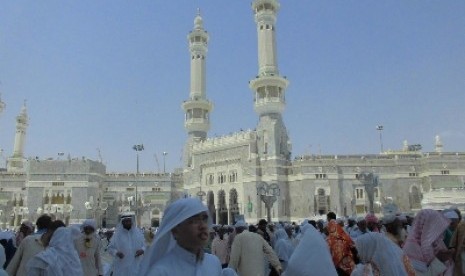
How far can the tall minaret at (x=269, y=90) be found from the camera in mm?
37734

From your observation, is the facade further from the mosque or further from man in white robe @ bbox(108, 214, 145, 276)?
man in white robe @ bbox(108, 214, 145, 276)

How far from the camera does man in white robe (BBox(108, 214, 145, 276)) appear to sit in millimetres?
6152

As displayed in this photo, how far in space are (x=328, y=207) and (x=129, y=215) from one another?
32951 millimetres

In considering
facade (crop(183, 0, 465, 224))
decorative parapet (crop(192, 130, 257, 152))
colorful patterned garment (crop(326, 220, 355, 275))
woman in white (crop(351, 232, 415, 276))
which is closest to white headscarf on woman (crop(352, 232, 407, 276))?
woman in white (crop(351, 232, 415, 276))

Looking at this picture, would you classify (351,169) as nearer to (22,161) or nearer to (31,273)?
(31,273)

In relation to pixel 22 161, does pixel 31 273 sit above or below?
below

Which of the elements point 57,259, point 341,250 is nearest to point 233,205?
point 341,250

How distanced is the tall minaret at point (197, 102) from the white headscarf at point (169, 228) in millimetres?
42457

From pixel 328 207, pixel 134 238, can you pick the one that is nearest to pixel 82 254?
pixel 134 238

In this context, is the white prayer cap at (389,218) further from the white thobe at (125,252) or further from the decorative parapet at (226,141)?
the decorative parapet at (226,141)

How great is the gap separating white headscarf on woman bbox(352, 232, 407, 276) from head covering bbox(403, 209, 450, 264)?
57 cm

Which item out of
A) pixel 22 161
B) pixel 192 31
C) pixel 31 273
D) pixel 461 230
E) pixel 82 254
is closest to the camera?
pixel 31 273

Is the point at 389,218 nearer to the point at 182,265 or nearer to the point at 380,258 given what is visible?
the point at 380,258

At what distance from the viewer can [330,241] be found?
473 cm
